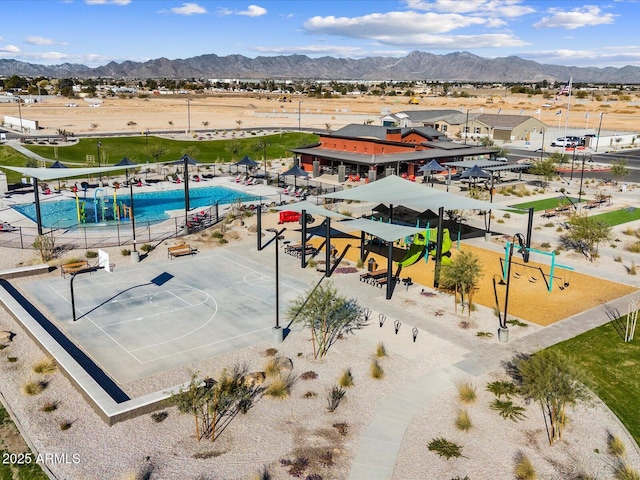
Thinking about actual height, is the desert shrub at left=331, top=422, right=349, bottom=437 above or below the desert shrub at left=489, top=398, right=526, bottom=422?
below

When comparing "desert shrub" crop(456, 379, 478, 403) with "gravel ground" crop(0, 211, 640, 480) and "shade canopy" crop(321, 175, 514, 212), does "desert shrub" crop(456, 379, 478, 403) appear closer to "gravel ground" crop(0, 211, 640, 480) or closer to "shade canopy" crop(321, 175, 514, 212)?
"gravel ground" crop(0, 211, 640, 480)

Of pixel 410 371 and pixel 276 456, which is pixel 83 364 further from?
pixel 410 371

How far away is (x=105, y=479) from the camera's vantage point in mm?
15195

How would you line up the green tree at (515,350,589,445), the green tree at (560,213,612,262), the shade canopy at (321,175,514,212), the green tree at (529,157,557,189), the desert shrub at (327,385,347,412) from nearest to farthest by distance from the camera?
the green tree at (515,350,589,445) < the desert shrub at (327,385,347,412) < the shade canopy at (321,175,514,212) < the green tree at (560,213,612,262) < the green tree at (529,157,557,189)

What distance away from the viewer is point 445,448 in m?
16.6

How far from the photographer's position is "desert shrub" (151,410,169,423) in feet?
59.2

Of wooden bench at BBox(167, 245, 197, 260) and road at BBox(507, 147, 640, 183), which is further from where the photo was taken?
road at BBox(507, 147, 640, 183)

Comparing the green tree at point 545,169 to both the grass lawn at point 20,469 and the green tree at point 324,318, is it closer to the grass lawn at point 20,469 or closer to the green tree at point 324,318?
the green tree at point 324,318

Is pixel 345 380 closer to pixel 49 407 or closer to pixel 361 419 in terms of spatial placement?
pixel 361 419

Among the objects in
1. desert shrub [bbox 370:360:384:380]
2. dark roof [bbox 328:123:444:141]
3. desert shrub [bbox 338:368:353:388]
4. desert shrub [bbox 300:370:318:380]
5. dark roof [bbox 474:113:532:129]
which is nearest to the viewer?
desert shrub [bbox 338:368:353:388]

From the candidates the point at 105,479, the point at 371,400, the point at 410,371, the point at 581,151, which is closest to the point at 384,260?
the point at 410,371

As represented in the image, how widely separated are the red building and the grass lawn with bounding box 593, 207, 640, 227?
17464 millimetres

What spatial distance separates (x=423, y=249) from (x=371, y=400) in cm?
1449

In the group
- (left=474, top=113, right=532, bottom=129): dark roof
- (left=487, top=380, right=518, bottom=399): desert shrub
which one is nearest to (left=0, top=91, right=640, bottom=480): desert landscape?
(left=487, top=380, right=518, bottom=399): desert shrub
